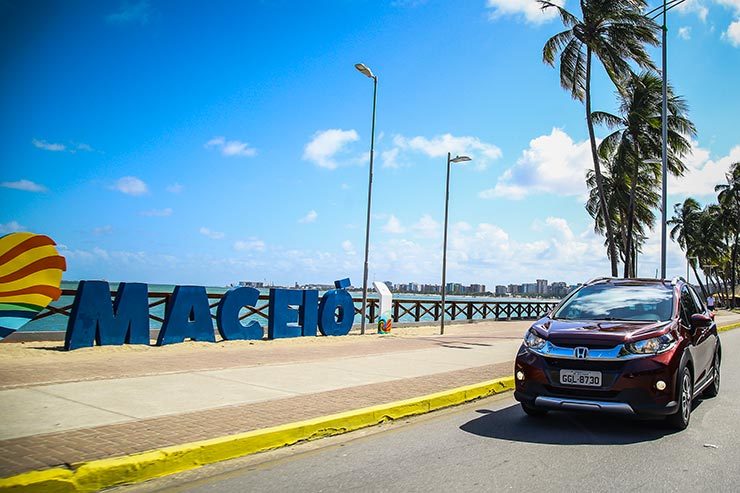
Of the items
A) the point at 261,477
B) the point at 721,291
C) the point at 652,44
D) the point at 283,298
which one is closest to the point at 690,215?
the point at 721,291

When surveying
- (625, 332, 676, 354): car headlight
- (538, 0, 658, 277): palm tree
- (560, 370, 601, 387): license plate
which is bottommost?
(560, 370, 601, 387): license plate

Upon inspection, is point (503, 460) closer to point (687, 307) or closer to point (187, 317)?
point (687, 307)

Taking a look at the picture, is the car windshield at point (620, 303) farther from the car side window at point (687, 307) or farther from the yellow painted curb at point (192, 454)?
the yellow painted curb at point (192, 454)

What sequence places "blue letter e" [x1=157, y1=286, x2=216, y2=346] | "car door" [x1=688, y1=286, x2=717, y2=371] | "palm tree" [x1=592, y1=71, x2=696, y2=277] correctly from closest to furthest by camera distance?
"car door" [x1=688, y1=286, x2=717, y2=371] → "blue letter e" [x1=157, y1=286, x2=216, y2=346] → "palm tree" [x1=592, y1=71, x2=696, y2=277]

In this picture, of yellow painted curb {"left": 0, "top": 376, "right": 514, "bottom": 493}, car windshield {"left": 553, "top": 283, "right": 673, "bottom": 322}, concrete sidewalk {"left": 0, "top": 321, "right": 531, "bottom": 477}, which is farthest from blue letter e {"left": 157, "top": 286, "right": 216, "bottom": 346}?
car windshield {"left": 553, "top": 283, "right": 673, "bottom": 322}

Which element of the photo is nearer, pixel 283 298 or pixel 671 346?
pixel 671 346

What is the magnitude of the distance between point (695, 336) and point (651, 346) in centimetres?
142

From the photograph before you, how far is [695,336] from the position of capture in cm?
720

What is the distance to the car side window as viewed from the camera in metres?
7.17

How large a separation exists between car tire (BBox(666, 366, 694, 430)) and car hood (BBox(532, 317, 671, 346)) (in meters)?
0.54

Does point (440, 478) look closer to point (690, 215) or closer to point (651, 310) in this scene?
point (651, 310)

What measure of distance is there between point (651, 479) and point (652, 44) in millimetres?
24837

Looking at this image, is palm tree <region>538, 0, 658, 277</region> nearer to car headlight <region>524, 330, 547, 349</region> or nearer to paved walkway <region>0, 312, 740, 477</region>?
paved walkway <region>0, 312, 740, 477</region>

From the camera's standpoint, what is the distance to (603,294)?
7.77 meters
